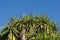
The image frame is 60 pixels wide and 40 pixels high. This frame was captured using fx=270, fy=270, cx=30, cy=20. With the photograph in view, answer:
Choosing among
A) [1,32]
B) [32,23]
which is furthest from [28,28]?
[1,32]

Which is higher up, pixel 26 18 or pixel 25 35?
pixel 26 18

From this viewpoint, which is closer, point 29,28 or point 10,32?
point 10,32

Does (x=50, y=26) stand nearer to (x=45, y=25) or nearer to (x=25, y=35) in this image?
(x=45, y=25)

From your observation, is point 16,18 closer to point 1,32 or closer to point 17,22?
point 17,22

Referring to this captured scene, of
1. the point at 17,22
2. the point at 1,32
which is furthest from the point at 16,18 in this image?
the point at 1,32

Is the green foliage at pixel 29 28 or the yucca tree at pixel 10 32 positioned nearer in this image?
the yucca tree at pixel 10 32

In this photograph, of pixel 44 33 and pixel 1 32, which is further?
pixel 1 32

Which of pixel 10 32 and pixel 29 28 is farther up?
pixel 29 28

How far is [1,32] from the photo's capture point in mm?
37906

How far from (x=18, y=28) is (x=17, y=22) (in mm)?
882

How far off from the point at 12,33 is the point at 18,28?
1388 millimetres

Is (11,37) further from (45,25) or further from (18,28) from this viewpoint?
(45,25)

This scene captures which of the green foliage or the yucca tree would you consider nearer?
the yucca tree

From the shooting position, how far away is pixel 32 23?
37406 millimetres
